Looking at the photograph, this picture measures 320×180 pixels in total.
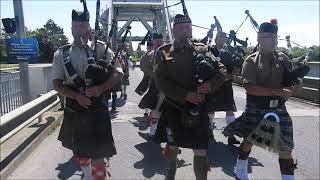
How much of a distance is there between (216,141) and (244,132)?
3.04 meters

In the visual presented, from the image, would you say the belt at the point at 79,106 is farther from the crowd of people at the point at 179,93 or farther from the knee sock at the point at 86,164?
the knee sock at the point at 86,164

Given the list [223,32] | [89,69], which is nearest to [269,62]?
[89,69]

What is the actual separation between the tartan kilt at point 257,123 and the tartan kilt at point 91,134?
1.58 m

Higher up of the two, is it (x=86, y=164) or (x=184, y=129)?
(x=184, y=129)

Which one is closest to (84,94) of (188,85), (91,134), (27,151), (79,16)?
(91,134)

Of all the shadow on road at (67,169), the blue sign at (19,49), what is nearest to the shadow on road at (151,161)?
the shadow on road at (67,169)

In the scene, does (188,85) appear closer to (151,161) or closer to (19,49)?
(151,161)

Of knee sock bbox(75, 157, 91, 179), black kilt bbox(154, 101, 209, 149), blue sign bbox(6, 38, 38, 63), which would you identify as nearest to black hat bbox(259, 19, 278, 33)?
black kilt bbox(154, 101, 209, 149)

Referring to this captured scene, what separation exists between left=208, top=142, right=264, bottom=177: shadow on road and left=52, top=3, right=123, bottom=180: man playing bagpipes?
2162mm

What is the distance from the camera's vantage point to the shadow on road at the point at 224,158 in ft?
22.0

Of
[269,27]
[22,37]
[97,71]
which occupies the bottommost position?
[97,71]

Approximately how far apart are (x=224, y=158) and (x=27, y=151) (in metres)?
3.11

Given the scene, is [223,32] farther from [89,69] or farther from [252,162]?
[89,69]

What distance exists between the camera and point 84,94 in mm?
4852
